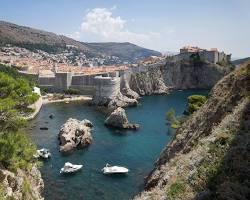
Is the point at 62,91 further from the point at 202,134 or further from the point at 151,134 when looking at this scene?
the point at 202,134

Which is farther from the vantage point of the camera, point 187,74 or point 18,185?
point 187,74

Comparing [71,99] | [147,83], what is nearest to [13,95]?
[71,99]

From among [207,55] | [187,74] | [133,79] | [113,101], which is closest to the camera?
[113,101]

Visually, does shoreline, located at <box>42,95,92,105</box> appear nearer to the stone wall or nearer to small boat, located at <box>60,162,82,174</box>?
the stone wall

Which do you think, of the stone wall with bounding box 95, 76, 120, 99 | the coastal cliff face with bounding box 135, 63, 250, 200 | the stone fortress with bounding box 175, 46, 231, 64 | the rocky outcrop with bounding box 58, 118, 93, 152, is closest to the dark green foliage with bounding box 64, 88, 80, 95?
the stone wall with bounding box 95, 76, 120, 99

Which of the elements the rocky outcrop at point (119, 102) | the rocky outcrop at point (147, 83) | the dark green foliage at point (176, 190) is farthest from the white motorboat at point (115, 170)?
the rocky outcrop at point (147, 83)

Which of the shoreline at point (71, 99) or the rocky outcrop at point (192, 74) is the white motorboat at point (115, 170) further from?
the rocky outcrop at point (192, 74)

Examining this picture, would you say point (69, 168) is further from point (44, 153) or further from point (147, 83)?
point (147, 83)

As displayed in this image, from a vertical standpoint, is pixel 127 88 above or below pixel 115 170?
above
